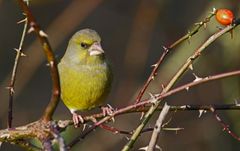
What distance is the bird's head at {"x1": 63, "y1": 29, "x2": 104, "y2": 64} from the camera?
4.05 m

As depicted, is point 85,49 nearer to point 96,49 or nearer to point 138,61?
point 96,49

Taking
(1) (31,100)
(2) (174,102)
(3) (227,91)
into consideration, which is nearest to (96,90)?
(3) (227,91)

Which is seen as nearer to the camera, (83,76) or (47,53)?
(47,53)

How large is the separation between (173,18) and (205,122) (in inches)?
59.1

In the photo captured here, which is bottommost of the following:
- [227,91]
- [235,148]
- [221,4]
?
[235,148]

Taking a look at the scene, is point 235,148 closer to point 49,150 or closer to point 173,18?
point 173,18

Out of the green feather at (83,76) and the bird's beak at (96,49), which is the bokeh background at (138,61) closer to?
the green feather at (83,76)

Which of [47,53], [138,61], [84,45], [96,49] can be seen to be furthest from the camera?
[138,61]

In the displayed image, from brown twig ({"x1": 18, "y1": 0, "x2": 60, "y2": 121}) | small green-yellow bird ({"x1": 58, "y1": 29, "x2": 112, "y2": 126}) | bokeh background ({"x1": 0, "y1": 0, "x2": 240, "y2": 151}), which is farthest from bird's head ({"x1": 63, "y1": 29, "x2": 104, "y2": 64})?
brown twig ({"x1": 18, "y1": 0, "x2": 60, "y2": 121})

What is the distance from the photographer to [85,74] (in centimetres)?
411

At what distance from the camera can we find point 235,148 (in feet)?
19.0

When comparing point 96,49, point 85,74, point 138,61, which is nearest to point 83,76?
point 85,74

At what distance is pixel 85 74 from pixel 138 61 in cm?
226

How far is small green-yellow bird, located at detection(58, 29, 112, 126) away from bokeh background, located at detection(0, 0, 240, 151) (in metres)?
0.21
